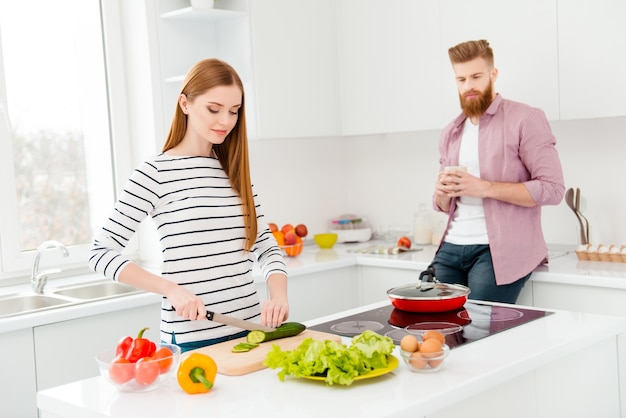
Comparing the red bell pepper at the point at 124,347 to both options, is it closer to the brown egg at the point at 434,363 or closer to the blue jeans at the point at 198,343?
the blue jeans at the point at 198,343

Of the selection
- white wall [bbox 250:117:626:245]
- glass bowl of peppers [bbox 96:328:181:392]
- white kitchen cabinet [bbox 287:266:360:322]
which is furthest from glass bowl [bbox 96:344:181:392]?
white wall [bbox 250:117:626:245]

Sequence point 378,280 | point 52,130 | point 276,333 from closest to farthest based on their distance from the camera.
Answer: point 276,333 → point 52,130 → point 378,280

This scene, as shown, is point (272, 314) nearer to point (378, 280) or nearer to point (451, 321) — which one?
point (451, 321)

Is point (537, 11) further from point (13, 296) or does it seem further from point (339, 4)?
point (13, 296)

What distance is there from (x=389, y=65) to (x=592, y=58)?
1.04 metres

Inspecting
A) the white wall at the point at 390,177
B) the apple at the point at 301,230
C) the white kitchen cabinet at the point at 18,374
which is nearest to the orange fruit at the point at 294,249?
the apple at the point at 301,230

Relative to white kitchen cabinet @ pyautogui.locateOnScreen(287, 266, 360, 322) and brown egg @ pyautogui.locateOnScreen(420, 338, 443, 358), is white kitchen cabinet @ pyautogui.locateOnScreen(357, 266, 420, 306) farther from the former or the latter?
brown egg @ pyautogui.locateOnScreen(420, 338, 443, 358)

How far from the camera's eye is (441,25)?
3.56 m

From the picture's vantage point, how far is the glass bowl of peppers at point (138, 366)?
1.59 meters

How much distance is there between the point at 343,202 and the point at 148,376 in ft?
9.73

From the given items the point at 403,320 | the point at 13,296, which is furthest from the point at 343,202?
the point at 403,320

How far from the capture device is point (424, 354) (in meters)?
1.65

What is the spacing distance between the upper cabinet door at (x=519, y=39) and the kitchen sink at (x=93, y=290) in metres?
1.79

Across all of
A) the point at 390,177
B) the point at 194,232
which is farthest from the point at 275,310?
the point at 390,177
